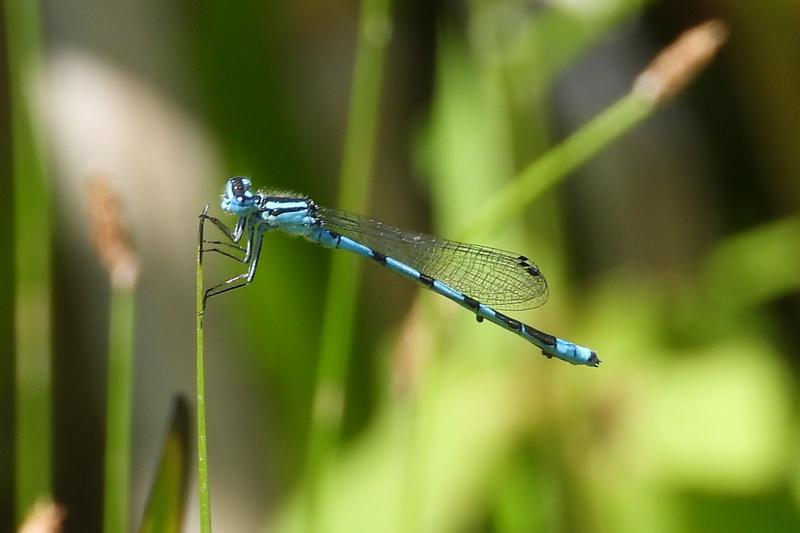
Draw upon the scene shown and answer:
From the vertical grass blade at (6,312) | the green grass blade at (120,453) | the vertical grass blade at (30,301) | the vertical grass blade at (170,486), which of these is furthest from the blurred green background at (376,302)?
the vertical grass blade at (170,486)

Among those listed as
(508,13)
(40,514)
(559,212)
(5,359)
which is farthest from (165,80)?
(40,514)

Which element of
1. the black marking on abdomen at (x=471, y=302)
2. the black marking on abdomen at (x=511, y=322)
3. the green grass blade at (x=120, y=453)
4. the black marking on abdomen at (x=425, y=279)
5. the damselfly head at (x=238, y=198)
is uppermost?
the damselfly head at (x=238, y=198)

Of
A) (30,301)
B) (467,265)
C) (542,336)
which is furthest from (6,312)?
(542,336)

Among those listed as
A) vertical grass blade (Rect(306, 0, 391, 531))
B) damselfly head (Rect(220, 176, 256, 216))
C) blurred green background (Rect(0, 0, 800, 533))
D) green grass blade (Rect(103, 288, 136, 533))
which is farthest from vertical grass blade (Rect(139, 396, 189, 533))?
damselfly head (Rect(220, 176, 256, 216))

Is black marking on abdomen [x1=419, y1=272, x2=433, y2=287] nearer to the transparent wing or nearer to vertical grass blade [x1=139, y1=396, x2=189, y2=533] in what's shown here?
the transparent wing

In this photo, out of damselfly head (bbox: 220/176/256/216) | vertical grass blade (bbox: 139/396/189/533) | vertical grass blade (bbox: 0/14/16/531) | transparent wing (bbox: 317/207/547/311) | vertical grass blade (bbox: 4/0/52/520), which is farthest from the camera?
vertical grass blade (bbox: 0/14/16/531)

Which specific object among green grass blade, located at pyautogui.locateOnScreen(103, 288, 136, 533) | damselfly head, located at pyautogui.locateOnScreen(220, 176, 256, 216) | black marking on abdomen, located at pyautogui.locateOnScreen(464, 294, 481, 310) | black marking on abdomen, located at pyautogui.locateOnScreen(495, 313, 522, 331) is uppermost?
damselfly head, located at pyautogui.locateOnScreen(220, 176, 256, 216)

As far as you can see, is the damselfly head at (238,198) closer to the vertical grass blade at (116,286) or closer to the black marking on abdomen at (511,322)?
the vertical grass blade at (116,286)
